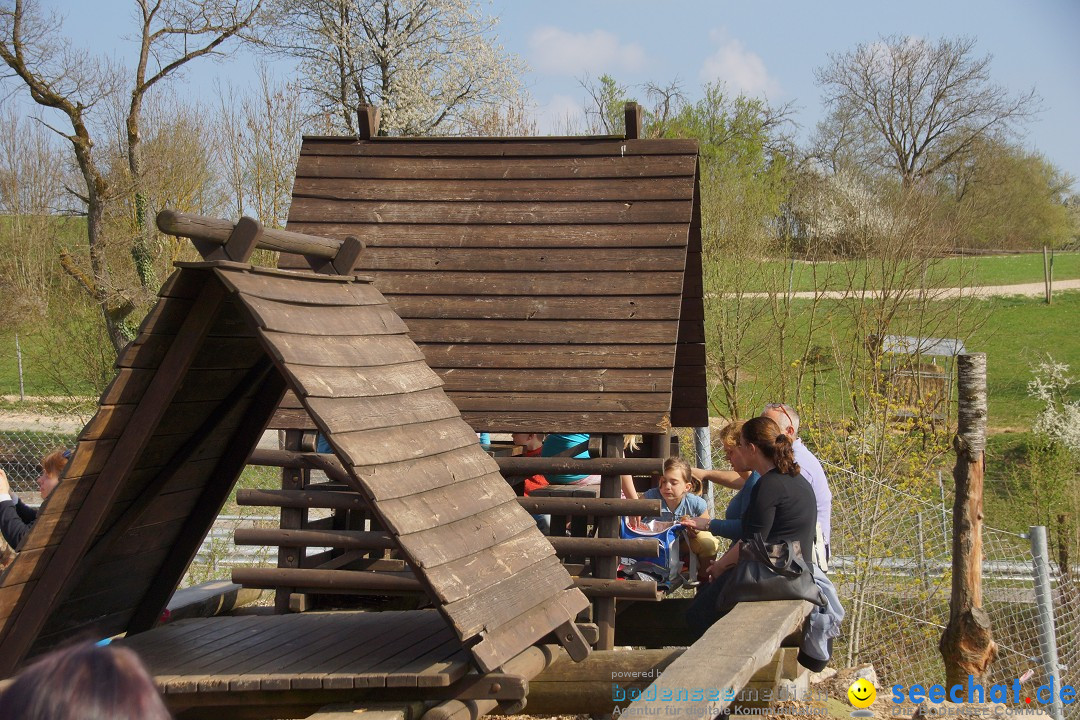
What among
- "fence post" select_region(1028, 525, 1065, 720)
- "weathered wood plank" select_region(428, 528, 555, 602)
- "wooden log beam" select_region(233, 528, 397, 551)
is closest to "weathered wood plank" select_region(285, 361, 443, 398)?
"weathered wood plank" select_region(428, 528, 555, 602)

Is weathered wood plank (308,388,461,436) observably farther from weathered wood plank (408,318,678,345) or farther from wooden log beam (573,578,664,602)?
weathered wood plank (408,318,678,345)

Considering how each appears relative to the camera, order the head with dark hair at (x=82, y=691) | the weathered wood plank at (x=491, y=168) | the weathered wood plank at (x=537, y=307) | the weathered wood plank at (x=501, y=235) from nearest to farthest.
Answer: the head with dark hair at (x=82, y=691) < the weathered wood plank at (x=537, y=307) < the weathered wood plank at (x=501, y=235) < the weathered wood plank at (x=491, y=168)

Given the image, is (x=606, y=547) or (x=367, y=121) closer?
(x=606, y=547)

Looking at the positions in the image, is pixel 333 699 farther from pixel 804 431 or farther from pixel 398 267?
pixel 804 431

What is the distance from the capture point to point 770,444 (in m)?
5.09

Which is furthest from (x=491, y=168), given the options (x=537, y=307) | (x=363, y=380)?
(x=363, y=380)

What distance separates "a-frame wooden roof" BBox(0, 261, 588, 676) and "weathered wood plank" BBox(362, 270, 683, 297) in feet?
6.42

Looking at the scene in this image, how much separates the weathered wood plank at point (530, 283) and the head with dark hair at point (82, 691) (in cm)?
475

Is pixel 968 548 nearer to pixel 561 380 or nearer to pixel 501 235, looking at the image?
pixel 561 380

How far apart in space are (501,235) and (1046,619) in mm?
4400

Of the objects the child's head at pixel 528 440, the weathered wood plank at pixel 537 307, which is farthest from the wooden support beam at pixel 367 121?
the child's head at pixel 528 440

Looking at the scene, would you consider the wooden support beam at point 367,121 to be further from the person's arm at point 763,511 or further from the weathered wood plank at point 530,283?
the person's arm at point 763,511

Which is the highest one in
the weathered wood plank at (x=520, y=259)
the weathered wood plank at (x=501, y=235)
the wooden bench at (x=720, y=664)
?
the weathered wood plank at (x=501, y=235)

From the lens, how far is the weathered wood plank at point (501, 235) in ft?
20.4
